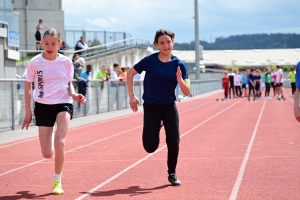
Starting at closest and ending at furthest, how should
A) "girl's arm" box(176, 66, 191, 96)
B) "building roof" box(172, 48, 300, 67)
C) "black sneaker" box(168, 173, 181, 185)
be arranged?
"girl's arm" box(176, 66, 191, 96) → "black sneaker" box(168, 173, 181, 185) → "building roof" box(172, 48, 300, 67)

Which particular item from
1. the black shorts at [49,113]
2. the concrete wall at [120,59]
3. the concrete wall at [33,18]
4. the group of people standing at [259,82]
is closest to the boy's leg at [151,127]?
the black shorts at [49,113]

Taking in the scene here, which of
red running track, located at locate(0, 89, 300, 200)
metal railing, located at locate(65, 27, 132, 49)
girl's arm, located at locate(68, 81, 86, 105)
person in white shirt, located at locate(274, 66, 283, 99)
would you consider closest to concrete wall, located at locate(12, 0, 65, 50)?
metal railing, located at locate(65, 27, 132, 49)

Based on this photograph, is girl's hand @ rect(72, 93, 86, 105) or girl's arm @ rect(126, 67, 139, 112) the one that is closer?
girl's hand @ rect(72, 93, 86, 105)

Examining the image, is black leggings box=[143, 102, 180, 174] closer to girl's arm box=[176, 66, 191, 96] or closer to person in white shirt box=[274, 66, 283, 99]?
girl's arm box=[176, 66, 191, 96]

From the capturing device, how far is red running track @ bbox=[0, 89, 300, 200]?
8.94 m

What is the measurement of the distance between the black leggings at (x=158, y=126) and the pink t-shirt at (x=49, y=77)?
104cm

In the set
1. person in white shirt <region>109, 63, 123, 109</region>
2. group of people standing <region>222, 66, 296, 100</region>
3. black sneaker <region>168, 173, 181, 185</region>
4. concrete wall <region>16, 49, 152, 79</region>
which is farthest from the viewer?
group of people standing <region>222, 66, 296, 100</region>

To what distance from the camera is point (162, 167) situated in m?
11.5

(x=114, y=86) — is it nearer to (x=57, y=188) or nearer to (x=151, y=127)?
(x=151, y=127)

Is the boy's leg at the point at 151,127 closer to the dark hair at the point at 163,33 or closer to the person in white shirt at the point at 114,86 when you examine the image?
the dark hair at the point at 163,33

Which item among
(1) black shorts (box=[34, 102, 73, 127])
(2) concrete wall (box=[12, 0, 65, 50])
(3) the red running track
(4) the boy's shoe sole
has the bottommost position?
(3) the red running track

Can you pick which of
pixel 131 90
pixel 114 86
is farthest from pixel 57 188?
pixel 114 86

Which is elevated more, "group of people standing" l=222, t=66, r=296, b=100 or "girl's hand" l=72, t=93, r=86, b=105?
"girl's hand" l=72, t=93, r=86, b=105

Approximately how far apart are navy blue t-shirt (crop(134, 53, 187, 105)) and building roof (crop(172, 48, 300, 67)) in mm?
135124
